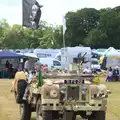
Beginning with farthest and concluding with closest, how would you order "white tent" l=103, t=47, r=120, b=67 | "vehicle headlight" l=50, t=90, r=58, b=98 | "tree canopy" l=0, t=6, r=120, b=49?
"tree canopy" l=0, t=6, r=120, b=49 → "white tent" l=103, t=47, r=120, b=67 → "vehicle headlight" l=50, t=90, r=58, b=98

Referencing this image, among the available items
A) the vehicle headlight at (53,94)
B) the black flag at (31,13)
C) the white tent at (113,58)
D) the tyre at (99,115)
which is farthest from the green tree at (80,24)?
the vehicle headlight at (53,94)

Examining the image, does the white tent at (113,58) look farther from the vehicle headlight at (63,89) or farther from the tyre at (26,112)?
the vehicle headlight at (63,89)

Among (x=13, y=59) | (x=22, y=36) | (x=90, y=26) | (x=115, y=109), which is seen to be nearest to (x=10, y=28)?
(x=22, y=36)

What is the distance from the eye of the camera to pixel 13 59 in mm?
44125

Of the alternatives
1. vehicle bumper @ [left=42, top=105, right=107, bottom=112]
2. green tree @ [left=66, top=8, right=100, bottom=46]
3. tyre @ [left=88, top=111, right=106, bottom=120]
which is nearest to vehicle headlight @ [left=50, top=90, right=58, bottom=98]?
vehicle bumper @ [left=42, top=105, right=107, bottom=112]

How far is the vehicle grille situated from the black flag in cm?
1499

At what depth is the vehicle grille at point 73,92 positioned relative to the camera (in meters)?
11.3

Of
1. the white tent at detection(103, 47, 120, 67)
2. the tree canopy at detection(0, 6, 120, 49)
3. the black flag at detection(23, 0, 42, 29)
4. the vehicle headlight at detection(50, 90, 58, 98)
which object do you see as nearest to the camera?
the vehicle headlight at detection(50, 90, 58, 98)

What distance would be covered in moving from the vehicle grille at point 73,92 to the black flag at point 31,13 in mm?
14989

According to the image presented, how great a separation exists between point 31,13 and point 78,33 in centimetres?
6768

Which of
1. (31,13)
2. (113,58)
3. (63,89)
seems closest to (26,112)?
(63,89)

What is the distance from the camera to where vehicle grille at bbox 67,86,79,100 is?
1131cm

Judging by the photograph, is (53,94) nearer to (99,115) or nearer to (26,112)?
(99,115)

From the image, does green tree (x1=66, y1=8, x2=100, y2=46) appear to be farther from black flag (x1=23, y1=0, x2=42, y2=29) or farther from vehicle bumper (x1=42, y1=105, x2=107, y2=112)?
vehicle bumper (x1=42, y1=105, x2=107, y2=112)
